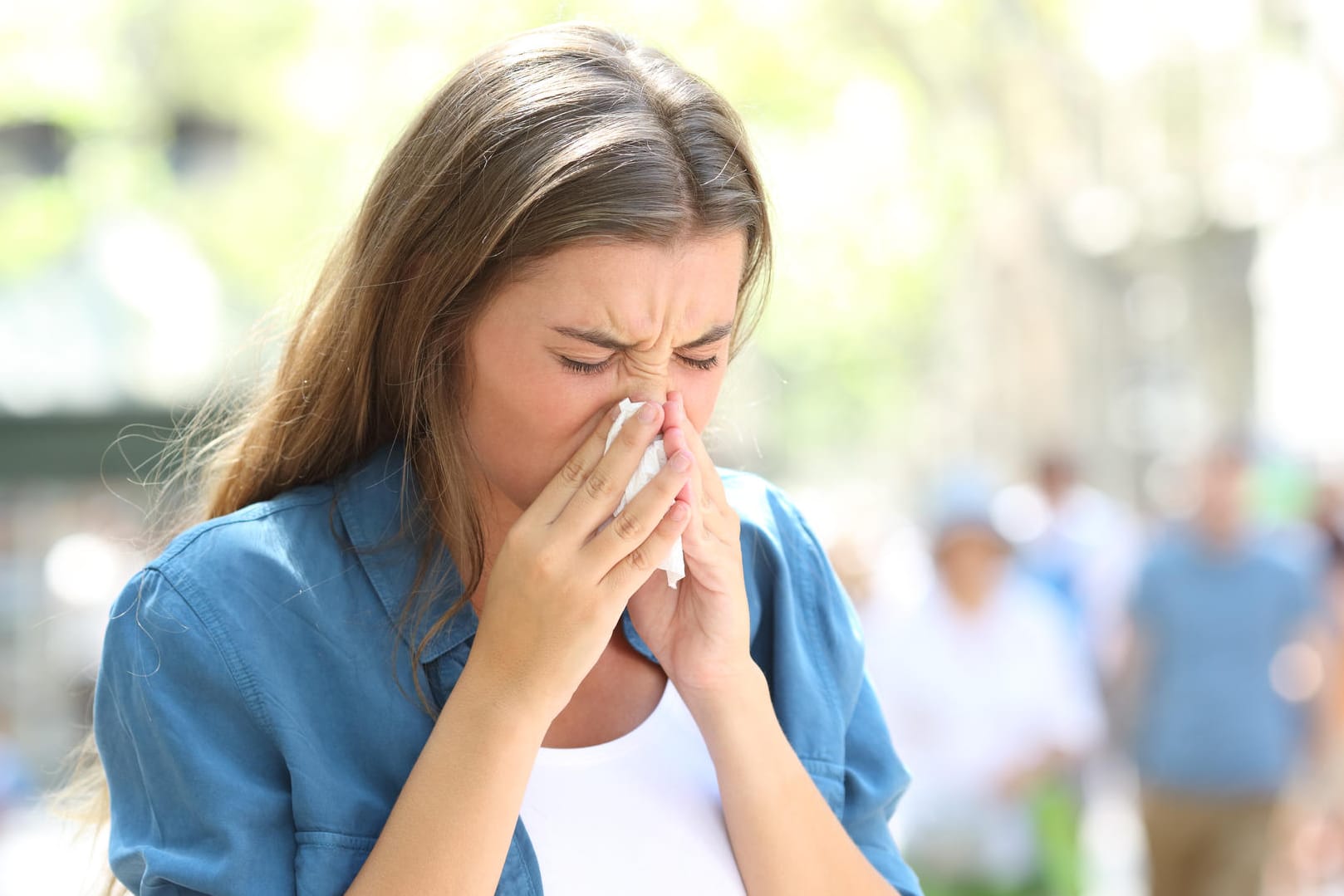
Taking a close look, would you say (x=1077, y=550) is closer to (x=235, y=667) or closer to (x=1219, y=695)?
(x=1219, y=695)

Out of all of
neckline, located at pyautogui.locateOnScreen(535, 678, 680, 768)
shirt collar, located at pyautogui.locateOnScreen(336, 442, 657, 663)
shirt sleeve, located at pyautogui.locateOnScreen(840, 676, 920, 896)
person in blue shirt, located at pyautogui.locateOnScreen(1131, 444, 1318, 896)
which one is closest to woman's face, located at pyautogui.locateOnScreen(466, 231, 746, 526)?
shirt collar, located at pyautogui.locateOnScreen(336, 442, 657, 663)

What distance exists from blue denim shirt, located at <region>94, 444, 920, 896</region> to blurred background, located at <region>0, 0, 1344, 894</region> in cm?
46

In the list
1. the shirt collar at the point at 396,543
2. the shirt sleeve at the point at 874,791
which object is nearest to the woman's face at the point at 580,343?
the shirt collar at the point at 396,543

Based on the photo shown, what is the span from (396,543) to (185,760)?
334mm

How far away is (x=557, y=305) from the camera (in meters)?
1.68

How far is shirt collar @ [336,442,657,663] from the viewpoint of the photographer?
1743 millimetres

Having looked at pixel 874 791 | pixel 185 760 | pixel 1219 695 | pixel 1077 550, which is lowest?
pixel 1077 550

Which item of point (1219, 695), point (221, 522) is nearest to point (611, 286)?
point (221, 522)

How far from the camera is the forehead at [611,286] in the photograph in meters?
1.68

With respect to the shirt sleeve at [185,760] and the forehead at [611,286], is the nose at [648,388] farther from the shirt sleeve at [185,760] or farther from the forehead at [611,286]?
the shirt sleeve at [185,760]

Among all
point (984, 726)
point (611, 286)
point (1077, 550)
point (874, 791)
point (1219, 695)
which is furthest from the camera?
point (1077, 550)

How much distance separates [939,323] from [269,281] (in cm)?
1075

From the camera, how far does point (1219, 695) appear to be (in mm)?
6168

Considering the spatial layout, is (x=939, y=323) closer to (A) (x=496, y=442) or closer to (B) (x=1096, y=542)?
(B) (x=1096, y=542)
